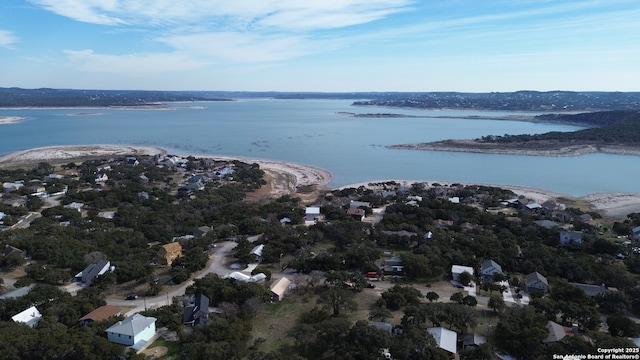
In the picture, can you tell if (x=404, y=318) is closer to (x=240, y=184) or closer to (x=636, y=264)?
(x=636, y=264)

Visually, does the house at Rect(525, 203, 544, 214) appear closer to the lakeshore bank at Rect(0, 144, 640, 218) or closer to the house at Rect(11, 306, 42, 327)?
the lakeshore bank at Rect(0, 144, 640, 218)

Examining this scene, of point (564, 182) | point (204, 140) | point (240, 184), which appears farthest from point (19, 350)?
point (204, 140)

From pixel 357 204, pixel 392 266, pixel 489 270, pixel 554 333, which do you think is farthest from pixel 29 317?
pixel 357 204

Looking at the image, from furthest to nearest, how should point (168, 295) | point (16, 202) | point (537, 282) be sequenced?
point (16, 202)
point (537, 282)
point (168, 295)

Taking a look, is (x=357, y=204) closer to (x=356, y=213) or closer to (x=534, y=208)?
(x=356, y=213)

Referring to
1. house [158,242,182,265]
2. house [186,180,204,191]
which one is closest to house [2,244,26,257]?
house [158,242,182,265]
